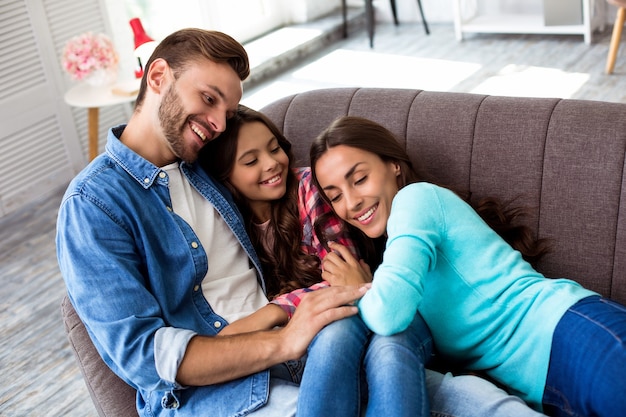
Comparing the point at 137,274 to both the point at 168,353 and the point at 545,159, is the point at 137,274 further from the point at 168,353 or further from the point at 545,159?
the point at 545,159

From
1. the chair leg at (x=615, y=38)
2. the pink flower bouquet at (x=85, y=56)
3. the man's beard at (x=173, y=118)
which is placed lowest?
the chair leg at (x=615, y=38)

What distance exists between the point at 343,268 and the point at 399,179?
0.89 feet

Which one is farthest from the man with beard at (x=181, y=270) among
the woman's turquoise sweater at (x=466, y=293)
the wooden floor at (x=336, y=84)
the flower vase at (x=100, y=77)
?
the flower vase at (x=100, y=77)

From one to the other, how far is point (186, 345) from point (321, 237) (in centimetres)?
51

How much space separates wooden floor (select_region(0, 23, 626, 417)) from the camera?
253cm

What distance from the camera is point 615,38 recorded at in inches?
161

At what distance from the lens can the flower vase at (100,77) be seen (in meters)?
3.59

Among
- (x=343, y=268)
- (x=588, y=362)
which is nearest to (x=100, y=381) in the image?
(x=343, y=268)

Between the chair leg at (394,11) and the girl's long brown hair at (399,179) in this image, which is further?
the chair leg at (394,11)

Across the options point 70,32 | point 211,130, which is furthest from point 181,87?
Result: point 70,32

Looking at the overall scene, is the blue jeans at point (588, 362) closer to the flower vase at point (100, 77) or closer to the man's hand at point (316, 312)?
the man's hand at point (316, 312)

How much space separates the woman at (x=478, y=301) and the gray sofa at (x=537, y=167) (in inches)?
7.5

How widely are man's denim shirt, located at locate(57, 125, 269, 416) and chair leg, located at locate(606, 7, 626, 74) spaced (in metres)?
3.19

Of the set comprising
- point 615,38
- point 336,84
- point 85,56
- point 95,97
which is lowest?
point 336,84
